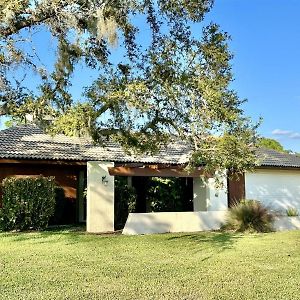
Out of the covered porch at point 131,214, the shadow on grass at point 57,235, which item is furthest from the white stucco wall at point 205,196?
the shadow on grass at point 57,235

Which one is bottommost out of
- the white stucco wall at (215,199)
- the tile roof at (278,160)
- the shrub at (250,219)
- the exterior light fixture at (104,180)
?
the shrub at (250,219)

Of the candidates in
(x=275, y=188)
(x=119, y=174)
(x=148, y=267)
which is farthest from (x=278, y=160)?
(x=148, y=267)

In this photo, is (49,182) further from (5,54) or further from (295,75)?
(295,75)

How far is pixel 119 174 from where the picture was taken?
1680 centimetres

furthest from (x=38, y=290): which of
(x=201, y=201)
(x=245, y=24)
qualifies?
(x=201, y=201)

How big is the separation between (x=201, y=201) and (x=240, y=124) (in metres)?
8.52

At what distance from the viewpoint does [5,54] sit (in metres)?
12.3

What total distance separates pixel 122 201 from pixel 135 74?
675 cm

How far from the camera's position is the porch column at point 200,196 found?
66.9 feet

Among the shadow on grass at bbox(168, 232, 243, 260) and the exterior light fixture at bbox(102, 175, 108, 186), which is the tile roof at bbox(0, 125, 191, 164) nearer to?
the exterior light fixture at bbox(102, 175, 108, 186)

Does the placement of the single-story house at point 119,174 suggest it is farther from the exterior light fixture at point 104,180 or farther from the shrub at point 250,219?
the shrub at point 250,219

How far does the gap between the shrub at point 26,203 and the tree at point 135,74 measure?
14.1ft

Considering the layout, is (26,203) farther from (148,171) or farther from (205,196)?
(205,196)

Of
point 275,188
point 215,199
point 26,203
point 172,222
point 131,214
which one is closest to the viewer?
point 26,203
